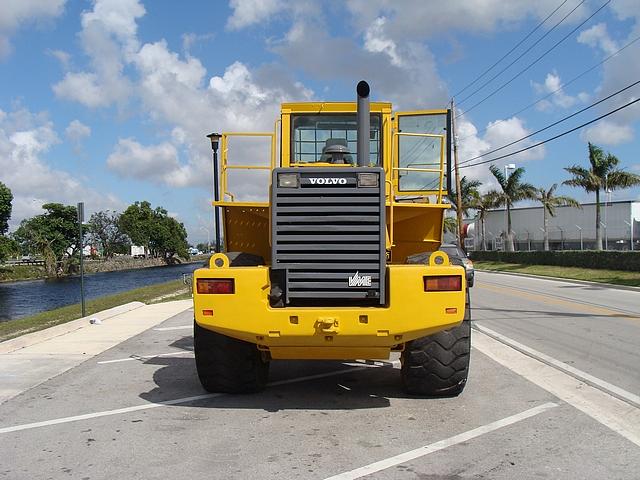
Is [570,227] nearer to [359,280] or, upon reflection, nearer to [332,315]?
[359,280]

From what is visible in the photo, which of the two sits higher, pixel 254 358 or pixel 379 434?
pixel 254 358

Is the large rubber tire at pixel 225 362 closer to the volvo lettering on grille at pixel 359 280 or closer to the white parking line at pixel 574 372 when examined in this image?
the volvo lettering on grille at pixel 359 280

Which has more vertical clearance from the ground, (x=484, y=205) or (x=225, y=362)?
(x=484, y=205)

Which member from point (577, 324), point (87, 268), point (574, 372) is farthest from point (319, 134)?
point (87, 268)

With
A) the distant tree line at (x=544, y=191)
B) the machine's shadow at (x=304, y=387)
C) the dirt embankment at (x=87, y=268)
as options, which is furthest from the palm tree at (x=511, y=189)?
the machine's shadow at (x=304, y=387)

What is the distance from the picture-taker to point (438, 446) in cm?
493

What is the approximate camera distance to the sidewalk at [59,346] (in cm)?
784

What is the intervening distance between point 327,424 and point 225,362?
1376mm

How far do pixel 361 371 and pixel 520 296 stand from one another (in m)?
13.6

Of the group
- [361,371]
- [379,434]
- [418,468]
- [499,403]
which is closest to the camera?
[418,468]

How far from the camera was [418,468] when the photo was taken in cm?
445

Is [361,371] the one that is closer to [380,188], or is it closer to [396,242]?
[396,242]

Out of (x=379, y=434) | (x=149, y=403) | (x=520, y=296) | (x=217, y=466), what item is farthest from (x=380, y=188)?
(x=520, y=296)

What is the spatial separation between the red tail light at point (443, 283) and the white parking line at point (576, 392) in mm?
1730
